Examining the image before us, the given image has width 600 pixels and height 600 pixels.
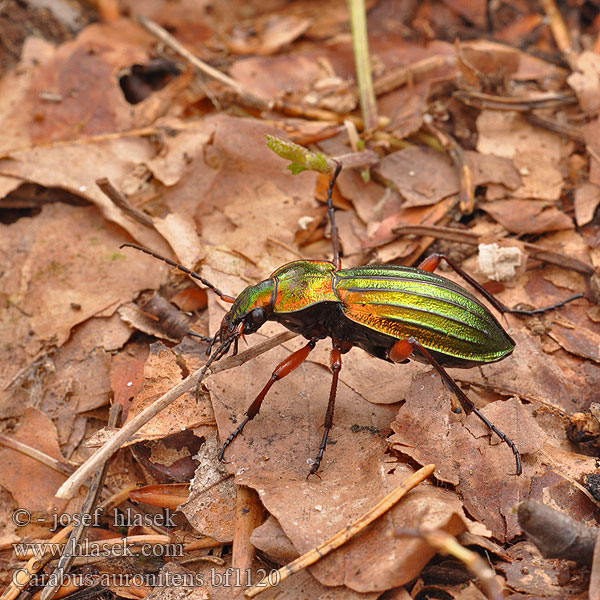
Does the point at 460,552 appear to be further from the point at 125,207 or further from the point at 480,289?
the point at 125,207

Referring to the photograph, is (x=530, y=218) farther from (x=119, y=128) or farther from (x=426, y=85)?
(x=119, y=128)

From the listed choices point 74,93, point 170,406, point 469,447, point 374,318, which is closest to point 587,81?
point 374,318

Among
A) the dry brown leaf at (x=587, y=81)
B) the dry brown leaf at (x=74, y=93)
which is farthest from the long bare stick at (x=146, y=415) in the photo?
the dry brown leaf at (x=587, y=81)

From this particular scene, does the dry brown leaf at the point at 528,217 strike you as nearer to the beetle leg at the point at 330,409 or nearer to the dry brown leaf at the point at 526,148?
the dry brown leaf at the point at 526,148

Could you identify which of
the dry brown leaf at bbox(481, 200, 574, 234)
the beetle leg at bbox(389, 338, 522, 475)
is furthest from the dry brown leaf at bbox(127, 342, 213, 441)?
the dry brown leaf at bbox(481, 200, 574, 234)

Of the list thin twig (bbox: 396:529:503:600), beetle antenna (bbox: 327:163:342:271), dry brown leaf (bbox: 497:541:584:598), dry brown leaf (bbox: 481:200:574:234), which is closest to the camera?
thin twig (bbox: 396:529:503:600)

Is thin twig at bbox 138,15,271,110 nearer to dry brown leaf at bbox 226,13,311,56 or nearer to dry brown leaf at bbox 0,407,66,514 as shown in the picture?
dry brown leaf at bbox 226,13,311,56
